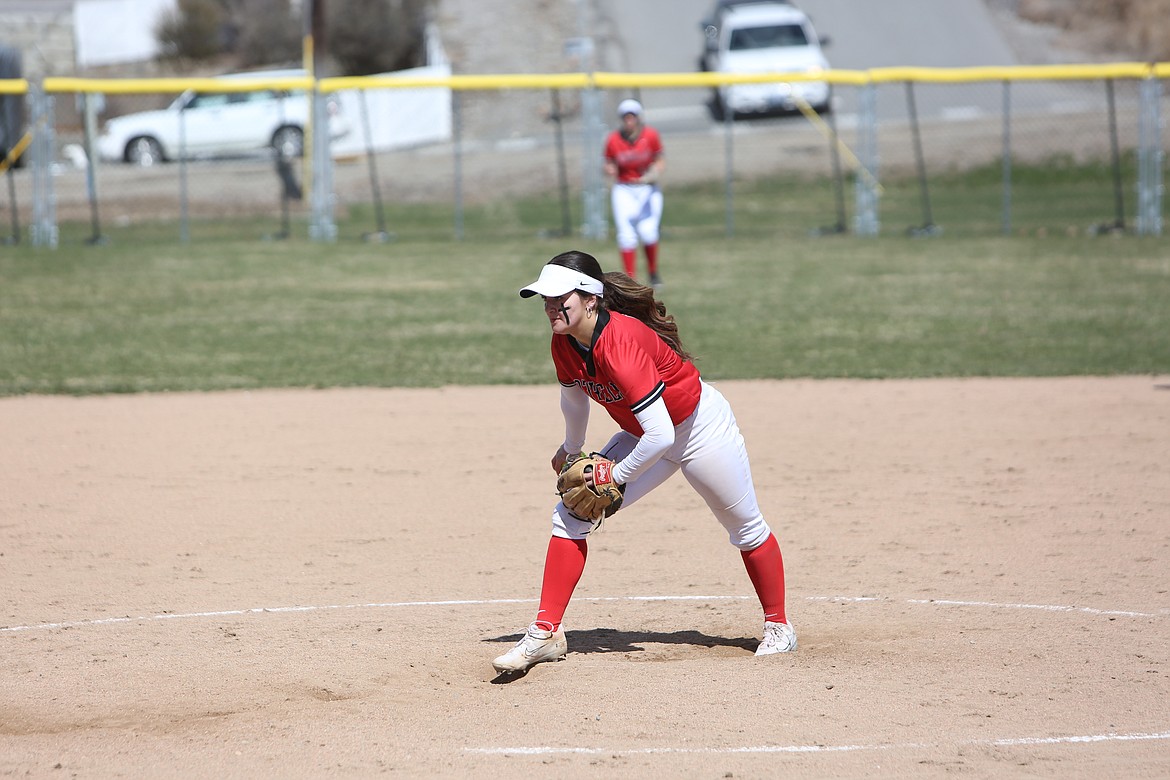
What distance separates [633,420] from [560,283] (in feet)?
2.21

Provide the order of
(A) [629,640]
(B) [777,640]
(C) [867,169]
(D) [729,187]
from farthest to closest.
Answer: (C) [867,169]
(D) [729,187]
(A) [629,640]
(B) [777,640]

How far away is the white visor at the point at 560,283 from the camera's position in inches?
202

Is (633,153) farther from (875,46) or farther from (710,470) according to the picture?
(875,46)

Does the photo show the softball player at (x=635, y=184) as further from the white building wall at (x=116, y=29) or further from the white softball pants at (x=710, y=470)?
the white building wall at (x=116, y=29)

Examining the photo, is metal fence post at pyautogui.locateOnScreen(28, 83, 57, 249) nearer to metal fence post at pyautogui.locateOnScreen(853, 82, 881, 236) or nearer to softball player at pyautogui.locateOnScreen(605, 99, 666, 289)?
softball player at pyautogui.locateOnScreen(605, 99, 666, 289)

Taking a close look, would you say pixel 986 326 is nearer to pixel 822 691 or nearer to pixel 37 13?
pixel 822 691

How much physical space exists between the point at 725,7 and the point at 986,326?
77.0ft

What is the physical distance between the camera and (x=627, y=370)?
5.12 metres

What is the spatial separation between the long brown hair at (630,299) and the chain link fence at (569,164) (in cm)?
1698

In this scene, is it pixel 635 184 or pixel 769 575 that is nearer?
pixel 769 575

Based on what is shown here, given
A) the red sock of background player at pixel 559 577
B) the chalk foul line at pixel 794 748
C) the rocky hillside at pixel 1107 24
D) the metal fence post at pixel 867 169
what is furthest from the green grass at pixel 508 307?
the rocky hillside at pixel 1107 24

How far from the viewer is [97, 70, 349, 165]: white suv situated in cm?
2934

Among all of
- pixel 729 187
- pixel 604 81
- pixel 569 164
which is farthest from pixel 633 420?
pixel 569 164

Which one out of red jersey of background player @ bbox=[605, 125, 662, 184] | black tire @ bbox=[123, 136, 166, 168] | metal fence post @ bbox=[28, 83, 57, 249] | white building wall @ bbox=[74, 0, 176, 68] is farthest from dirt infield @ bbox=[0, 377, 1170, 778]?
white building wall @ bbox=[74, 0, 176, 68]
